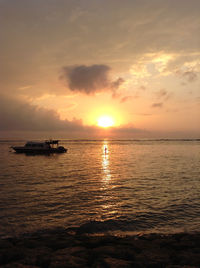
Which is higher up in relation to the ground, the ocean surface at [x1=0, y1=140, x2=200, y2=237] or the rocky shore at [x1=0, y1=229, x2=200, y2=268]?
the rocky shore at [x1=0, y1=229, x2=200, y2=268]

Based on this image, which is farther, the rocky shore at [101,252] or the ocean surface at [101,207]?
the ocean surface at [101,207]

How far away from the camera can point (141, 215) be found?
13.2 m

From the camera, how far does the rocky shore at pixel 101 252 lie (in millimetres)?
6688

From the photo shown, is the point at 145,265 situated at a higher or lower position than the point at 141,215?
higher

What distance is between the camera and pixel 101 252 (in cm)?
756

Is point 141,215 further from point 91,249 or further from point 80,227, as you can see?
point 91,249

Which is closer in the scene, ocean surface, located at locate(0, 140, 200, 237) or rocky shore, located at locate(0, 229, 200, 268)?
rocky shore, located at locate(0, 229, 200, 268)

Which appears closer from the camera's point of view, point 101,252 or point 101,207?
point 101,252

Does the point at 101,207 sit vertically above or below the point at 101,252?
below

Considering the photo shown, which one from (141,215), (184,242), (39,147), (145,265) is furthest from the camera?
(39,147)

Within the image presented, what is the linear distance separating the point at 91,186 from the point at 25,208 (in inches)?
368

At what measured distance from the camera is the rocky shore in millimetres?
6688

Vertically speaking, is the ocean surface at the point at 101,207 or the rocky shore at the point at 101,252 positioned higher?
the rocky shore at the point at 101,252

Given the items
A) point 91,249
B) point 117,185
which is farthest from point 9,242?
point 117,185
